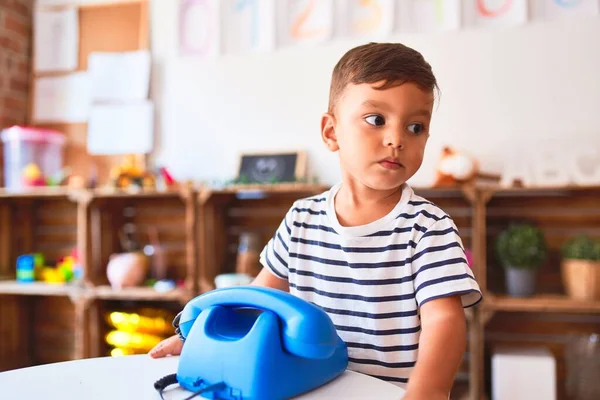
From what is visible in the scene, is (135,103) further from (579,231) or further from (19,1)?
(579,231)

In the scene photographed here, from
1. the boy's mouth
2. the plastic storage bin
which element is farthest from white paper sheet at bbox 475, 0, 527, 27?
the plastic storage bin

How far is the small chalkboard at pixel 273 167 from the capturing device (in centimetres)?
229

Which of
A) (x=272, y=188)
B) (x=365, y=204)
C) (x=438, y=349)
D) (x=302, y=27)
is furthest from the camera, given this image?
(x=302, y=27)

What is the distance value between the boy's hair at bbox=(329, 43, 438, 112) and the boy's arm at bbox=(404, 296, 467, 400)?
340mm

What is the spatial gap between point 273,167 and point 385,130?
5.04 ft

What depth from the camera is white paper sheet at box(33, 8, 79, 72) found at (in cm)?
273

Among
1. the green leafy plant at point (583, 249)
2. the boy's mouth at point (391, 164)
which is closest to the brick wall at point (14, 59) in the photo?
the boy's mouth at point (391, 164)

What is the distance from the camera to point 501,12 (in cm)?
221

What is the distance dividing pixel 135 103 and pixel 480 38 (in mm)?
1657

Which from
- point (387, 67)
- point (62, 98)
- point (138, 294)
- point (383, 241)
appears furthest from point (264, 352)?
point (62, 98)

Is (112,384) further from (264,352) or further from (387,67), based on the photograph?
(387,67)

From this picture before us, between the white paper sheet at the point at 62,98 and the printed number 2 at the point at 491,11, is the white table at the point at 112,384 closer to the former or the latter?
the printed number 2 at the point at 491,11

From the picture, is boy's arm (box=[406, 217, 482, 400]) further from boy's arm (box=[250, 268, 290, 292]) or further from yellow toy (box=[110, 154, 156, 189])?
yellow toy (box=[110, 154, 156, 189])

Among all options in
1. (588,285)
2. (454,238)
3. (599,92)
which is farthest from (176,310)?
(599,92)
